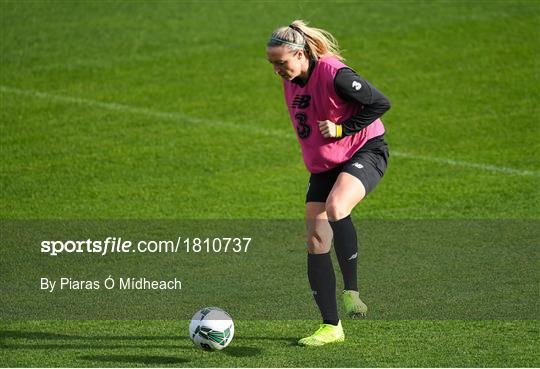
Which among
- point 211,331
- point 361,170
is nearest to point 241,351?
point 211,331

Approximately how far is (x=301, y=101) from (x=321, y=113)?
0.56 ft

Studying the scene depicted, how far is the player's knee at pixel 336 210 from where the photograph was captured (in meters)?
7.62

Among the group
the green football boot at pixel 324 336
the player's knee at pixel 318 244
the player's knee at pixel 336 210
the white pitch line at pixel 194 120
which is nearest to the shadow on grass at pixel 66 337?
the green football boot at pixel 324 336

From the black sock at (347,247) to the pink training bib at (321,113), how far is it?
0.44 m

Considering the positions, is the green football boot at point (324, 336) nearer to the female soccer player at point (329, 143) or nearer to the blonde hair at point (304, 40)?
the female soccer player at point (329, 143)

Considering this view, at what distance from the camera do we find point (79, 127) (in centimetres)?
1535

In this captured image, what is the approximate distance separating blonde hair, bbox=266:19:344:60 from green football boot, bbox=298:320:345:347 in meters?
1.96

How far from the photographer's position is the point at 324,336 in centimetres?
780

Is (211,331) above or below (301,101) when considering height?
below

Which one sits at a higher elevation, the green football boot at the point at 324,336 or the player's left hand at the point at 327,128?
A: the player's left hand at the point at 327,128

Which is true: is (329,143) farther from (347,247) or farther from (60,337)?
(60,337)
